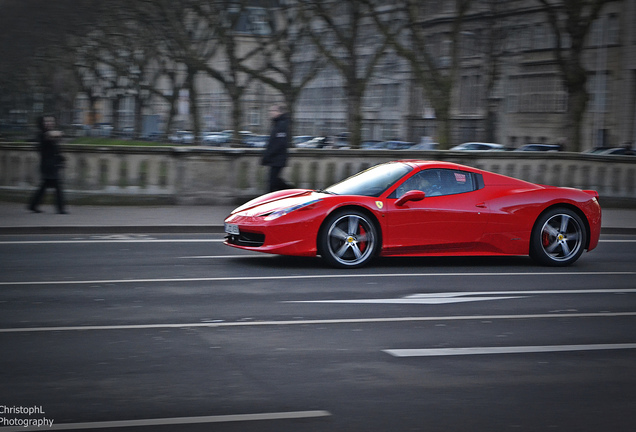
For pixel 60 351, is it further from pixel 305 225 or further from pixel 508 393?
pixel 305 225

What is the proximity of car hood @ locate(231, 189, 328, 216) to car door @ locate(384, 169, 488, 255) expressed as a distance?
3.16 ft

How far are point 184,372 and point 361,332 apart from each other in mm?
1880

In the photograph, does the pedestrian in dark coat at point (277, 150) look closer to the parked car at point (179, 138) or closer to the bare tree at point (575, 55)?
the parked car at point (179, 138)

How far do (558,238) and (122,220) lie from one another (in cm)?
733

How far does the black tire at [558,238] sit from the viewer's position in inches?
448

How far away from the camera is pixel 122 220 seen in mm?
15250

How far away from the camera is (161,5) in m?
28.4

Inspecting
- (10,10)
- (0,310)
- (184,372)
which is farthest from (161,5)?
(184,372)

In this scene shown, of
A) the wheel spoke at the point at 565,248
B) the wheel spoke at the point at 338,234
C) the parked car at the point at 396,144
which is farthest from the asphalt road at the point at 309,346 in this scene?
the parked car at the point at 396,144

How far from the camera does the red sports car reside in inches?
412

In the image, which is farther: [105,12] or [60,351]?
[105,12]

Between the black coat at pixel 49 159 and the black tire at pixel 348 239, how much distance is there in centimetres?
697

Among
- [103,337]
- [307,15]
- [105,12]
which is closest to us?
[103,337]

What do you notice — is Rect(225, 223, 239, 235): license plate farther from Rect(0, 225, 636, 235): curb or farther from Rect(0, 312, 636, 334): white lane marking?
Rect(0, 225, 636, 235): curb
